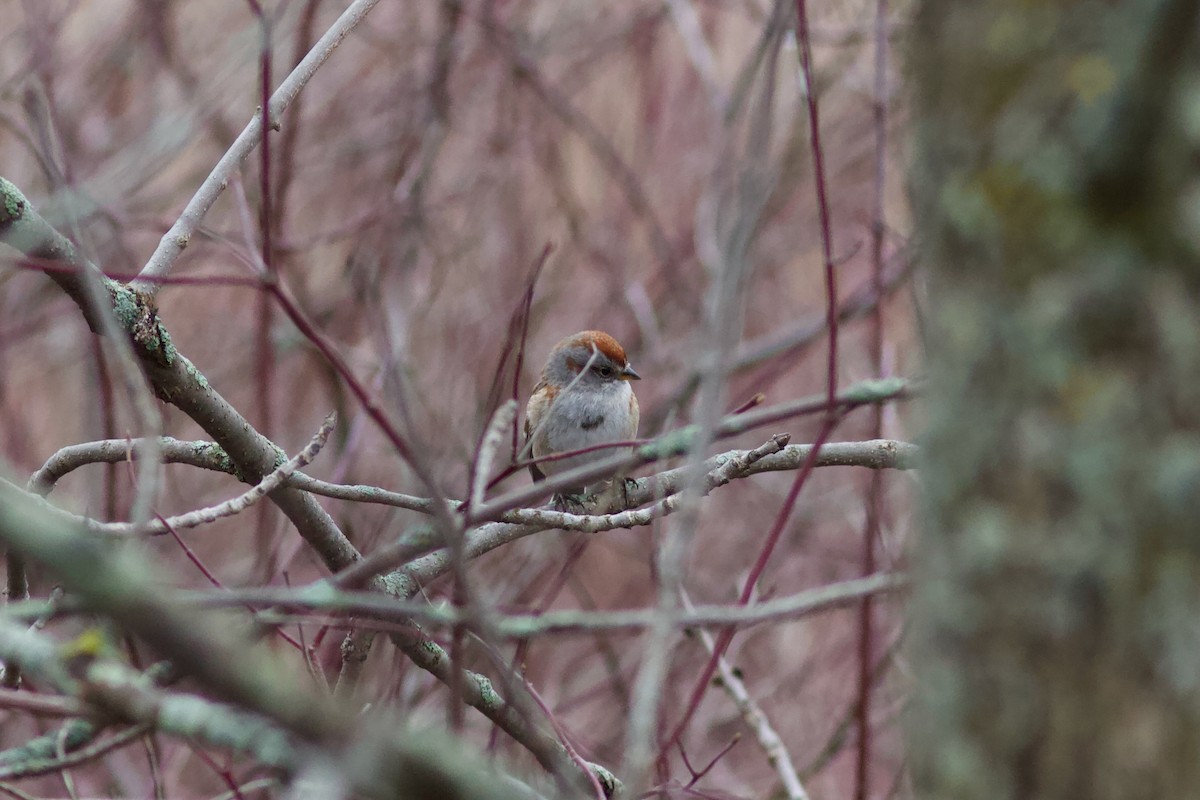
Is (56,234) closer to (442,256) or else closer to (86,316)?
(86,316)

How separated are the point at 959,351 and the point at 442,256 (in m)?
5.53

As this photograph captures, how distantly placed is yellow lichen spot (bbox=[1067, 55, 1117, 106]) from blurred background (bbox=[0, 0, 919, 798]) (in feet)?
12.3

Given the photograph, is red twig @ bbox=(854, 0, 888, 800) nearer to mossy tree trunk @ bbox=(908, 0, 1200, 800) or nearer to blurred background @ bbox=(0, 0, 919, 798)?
mossy tree trunk @ bbox=(908, 0, 1200, 800)

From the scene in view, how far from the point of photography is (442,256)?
648 cm

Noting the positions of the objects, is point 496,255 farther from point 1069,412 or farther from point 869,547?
point 1069,412

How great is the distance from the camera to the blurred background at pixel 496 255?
5.57 meters

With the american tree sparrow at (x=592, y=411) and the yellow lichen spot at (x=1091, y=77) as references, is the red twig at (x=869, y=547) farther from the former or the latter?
the american tree sparrow at (x=592, y=411)

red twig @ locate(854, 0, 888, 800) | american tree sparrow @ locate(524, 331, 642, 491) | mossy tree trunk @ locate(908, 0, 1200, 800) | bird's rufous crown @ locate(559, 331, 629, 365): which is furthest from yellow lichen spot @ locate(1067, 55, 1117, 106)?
bird's rufous crown @ locate(559, 331, 629, 365)

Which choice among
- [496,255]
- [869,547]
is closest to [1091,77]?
[869,547]

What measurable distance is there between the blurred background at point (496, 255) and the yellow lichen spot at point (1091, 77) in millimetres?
3761

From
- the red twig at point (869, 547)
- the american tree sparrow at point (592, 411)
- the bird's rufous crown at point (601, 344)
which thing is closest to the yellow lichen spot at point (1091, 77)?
the red twig at point (869, 547)

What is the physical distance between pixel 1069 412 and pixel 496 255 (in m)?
6.76

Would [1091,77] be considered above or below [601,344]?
below

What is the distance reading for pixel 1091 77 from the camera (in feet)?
3.44
